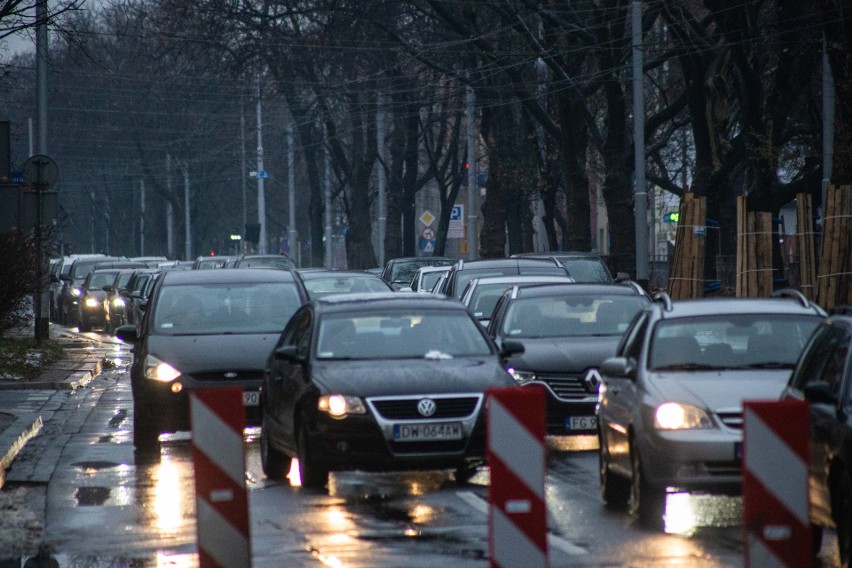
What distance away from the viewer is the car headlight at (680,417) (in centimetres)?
1038

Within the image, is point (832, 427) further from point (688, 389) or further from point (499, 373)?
point (499, 373)

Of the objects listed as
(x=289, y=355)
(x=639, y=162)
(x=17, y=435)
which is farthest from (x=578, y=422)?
(x=639, y=162)

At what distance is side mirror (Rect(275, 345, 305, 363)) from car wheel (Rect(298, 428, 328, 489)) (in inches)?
25.0

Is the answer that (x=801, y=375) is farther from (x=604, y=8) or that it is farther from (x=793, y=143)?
(x=793, y=143)

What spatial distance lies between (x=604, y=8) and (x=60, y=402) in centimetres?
1970

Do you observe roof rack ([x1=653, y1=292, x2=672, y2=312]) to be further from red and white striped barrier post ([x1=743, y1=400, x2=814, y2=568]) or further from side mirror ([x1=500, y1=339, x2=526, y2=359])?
red and white striped barrier post ([x1=743, y1=400, x2=814, y2=568])

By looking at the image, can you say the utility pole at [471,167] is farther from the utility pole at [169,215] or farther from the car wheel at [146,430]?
the utility pole at [169,215]

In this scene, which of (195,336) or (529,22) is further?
(529,22)

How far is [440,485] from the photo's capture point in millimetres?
12625

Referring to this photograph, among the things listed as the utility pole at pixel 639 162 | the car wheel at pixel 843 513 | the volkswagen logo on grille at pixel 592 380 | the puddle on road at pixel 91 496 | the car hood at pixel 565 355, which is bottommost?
the puddle on road at pixel 91 496

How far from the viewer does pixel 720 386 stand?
1073 cm

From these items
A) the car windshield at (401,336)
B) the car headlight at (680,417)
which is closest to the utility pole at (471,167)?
the car windshield at (401,336)

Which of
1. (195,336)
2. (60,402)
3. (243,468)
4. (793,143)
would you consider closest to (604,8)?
(793,143)

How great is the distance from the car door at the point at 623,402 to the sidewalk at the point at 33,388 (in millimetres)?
4602
